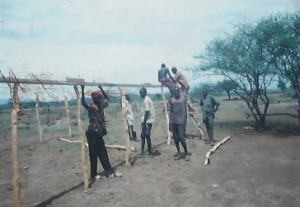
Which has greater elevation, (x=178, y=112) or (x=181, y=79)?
(x=181, y=79)

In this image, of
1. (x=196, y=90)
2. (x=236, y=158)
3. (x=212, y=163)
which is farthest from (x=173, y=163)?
(x=196, y=90)

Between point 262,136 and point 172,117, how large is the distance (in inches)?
237

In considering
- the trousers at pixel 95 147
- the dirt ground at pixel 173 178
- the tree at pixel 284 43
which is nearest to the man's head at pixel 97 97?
the trousers at pixel 95 147

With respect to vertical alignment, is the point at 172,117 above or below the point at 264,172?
above

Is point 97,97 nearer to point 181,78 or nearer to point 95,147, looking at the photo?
point 95,147

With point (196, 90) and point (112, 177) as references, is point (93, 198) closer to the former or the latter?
point (112, 177)

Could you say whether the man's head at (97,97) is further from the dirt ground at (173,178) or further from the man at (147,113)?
the man at (147,113)

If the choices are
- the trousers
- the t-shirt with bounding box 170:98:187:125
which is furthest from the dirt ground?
the t-shirt with bounding box 170:98:187:125

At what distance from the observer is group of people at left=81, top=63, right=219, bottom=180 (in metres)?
7.38

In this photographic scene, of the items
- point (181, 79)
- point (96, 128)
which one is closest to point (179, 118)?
point (96, 128)

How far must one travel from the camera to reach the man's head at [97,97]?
24.2 feet

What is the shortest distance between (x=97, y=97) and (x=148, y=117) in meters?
2.75

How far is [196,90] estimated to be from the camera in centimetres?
6625

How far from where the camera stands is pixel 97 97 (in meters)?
7.43
